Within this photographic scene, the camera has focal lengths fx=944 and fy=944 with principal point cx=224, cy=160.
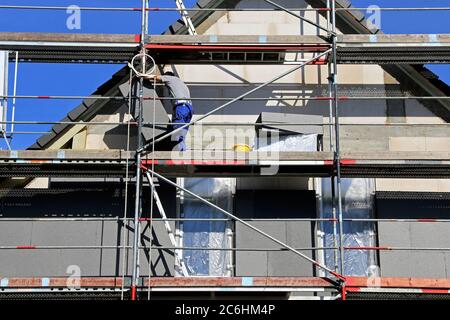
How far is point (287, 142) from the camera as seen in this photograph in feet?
44.1

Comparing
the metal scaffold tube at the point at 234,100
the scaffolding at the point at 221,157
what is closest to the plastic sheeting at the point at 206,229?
the scaffolding at the point at 221,157

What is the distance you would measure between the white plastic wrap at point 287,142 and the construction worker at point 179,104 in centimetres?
106

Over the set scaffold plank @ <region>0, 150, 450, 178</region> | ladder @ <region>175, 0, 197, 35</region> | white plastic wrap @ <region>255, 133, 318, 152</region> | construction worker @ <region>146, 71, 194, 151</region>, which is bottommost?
scaffold plank @ <region>0, 150, 450, 178</region>

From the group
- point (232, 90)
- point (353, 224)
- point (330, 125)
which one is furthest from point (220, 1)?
point (353, 224)

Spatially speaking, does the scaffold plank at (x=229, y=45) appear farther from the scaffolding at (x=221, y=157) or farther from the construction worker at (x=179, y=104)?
the construction worker at (x=179, y=104)

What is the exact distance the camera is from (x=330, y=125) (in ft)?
42.9

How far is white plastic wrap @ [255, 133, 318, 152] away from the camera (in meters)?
13.3

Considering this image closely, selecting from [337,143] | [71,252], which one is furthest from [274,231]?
[71,252]

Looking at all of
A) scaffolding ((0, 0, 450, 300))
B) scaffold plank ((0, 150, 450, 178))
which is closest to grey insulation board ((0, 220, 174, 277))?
scaffolding ((0, 0, 450, 300))

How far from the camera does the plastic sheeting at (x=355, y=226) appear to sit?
43.9 ft

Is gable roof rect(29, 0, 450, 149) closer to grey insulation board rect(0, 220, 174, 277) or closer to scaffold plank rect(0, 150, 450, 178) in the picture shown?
scaffold plank rect(0, 150, 450, 178)

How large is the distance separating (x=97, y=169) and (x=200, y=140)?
1759 millimetres

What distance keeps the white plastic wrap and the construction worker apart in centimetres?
106

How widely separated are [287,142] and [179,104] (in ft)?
5.36
